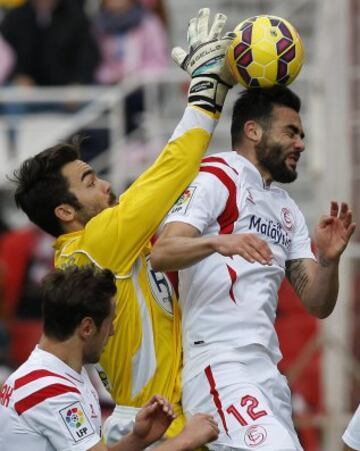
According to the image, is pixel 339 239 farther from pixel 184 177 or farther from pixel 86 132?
pixel 86 132

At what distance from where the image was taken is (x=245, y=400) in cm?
739

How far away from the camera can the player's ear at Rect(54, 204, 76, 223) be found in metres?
7.82

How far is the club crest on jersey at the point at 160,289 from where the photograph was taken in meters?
7.78

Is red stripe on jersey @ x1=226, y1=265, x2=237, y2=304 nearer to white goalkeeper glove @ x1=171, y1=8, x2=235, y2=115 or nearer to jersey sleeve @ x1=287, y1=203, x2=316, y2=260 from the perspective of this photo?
jersey sleeve @ x1=287, y1=203, x2=316, y2=260

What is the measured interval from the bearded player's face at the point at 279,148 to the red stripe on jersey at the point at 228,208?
255mm

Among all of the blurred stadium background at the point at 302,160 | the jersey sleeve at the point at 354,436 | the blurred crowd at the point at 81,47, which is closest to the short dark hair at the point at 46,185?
the jersey sleeve at the point at 354,436

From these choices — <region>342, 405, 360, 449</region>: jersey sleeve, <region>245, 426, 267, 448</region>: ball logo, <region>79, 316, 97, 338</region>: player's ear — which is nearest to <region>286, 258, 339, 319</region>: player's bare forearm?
<region>342, 405, 360, 449</region>: jersey sleeve

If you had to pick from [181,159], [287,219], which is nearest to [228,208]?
[181,159]

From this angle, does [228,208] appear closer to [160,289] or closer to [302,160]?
[160,289]

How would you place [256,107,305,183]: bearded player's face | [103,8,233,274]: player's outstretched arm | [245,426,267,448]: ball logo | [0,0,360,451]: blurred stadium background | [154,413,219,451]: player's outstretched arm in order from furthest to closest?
[0,0,360,451]: blurred stadium background, [256,107,305,183]: bearded player's face, [103,8,233,274]: player's outstretched arm, [245,426,267,448]: ball logo, [154,413,219,451]: player's outstretched arm

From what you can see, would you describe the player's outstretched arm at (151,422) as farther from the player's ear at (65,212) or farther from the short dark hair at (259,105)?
the short dark hair at (259,105)

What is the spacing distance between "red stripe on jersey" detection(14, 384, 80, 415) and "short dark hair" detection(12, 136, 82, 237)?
121cm

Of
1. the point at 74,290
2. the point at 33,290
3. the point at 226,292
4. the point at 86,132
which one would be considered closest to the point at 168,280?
the point at 226,292

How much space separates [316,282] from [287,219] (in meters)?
0.34
